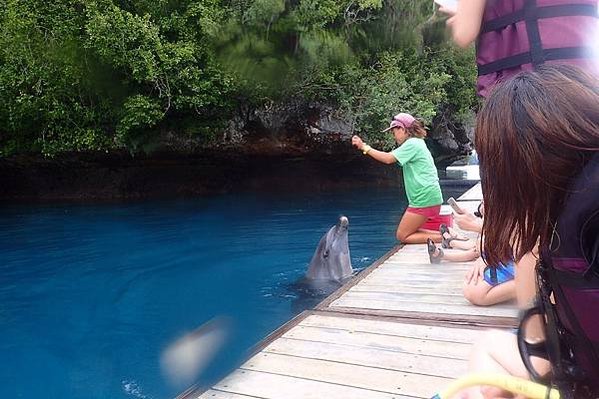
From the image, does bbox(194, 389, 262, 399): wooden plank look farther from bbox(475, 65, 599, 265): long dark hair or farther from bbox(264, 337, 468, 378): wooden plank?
bbox(475, 65, 599, 265): long dark hair

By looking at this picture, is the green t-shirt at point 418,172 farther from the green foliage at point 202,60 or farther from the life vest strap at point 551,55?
the green foliage at point 202,60

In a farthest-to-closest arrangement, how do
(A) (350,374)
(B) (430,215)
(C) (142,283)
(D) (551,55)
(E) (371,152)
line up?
(C) (142,283)
(B) (430,215)
(E) (371,152)
(A) (350,374)
(D) (551,55)

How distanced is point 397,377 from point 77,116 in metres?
13.6

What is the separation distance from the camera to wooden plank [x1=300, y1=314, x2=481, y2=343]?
3.09 metres

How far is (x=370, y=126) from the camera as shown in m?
13.0

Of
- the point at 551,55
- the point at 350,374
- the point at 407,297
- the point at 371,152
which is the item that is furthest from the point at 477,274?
the point at 551,55

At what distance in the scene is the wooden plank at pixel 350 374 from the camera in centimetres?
251

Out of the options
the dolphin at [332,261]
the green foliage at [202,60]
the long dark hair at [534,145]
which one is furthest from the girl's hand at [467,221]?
the green foliage at [202,60]

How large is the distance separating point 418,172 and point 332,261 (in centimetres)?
132

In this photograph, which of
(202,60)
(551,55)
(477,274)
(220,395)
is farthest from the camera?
(202,60)

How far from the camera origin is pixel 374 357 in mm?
2865

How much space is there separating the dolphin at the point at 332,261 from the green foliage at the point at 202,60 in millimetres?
6670

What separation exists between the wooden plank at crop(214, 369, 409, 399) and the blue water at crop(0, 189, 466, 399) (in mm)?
146

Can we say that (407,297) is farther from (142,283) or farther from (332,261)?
(142,283)
